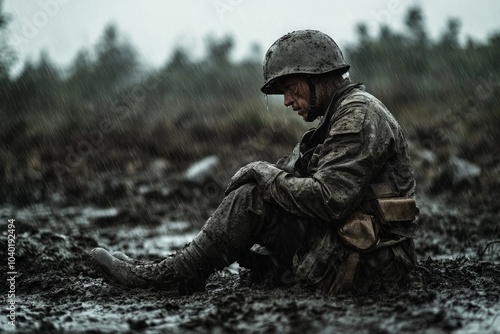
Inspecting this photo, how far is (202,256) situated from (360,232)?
3.43ft

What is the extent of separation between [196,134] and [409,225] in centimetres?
1308

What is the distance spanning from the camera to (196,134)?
16.9m

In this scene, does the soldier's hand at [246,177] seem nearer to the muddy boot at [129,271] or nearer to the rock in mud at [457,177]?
the muddy boot at [129,271]

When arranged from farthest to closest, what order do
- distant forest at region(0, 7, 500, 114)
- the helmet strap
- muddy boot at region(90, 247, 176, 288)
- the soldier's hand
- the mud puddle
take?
distant forest at region(0, 7, 500, 114) → the helmet strap → muddy boot at region(90, 247, 176, 288) → the soldier's hand → the mud puddle

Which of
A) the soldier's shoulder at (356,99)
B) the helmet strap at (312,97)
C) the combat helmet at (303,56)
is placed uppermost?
the combat helmet at (303,56)

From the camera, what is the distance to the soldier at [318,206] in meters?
3.88

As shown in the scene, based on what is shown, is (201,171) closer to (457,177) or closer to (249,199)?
(457,177)

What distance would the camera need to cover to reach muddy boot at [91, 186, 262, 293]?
4059mm

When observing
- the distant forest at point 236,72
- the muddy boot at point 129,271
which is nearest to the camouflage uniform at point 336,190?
the muddy boot at point 129,271

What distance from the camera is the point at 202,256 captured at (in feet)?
13.6

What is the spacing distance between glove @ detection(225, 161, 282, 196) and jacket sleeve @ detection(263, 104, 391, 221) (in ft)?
0.11

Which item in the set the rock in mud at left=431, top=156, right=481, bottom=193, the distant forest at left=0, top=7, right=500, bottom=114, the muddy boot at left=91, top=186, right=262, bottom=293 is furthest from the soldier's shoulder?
the distant forest at left=0, top=7, right=500, bottom=114

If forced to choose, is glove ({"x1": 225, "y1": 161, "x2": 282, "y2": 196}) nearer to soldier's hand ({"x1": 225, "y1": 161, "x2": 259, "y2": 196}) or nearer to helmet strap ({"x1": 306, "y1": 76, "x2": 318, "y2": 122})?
soldier's hand ({"x1": 225, "y1": 161, "x2": 259, "y2": 196})

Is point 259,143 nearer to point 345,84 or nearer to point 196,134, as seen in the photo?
point 196,134
